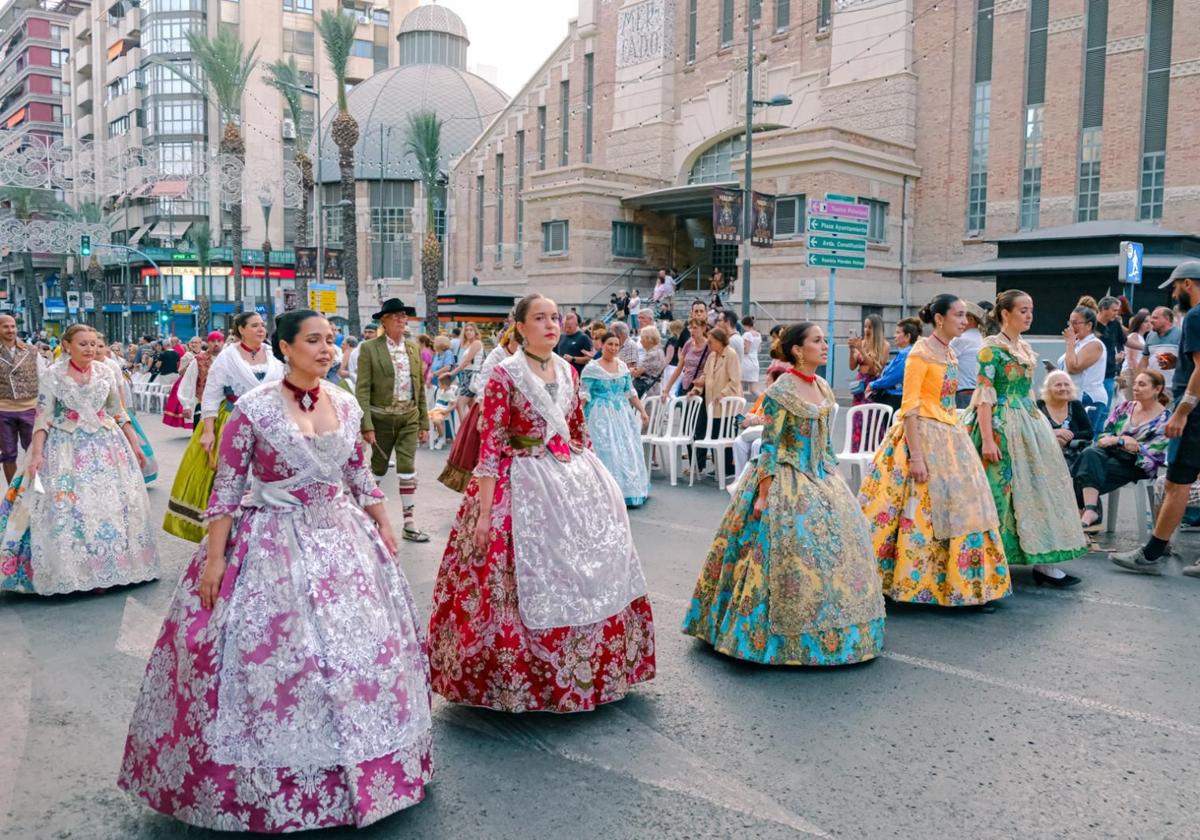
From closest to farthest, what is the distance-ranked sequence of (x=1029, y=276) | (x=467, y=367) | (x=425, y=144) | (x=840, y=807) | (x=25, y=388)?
(x=840, y=807), (x=25, y=388), (x=467, y=367), (x=1029, y=276), (x=425, y=144)

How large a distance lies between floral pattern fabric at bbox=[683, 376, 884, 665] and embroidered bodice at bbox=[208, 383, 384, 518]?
241cm

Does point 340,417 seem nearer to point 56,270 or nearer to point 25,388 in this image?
point 25,388

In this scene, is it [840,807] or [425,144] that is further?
[425,144]

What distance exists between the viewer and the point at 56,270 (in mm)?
81500

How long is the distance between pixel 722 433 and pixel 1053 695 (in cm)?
715

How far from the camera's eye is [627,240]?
37.9m

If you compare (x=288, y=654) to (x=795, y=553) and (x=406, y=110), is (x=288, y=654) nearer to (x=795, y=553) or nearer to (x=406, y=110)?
(x=795, y=553)

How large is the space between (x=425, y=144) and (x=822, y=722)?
130 feet

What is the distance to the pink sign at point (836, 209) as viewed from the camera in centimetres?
1409

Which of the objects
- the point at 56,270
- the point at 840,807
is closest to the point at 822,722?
the point at 840,807

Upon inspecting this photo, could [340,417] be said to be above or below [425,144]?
below

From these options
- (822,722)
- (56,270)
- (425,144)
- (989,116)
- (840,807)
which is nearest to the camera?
(840,807)

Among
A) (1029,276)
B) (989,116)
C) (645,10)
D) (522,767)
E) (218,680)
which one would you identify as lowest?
(522,767)

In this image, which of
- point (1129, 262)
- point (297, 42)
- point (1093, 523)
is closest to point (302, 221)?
point (1129, 262)
